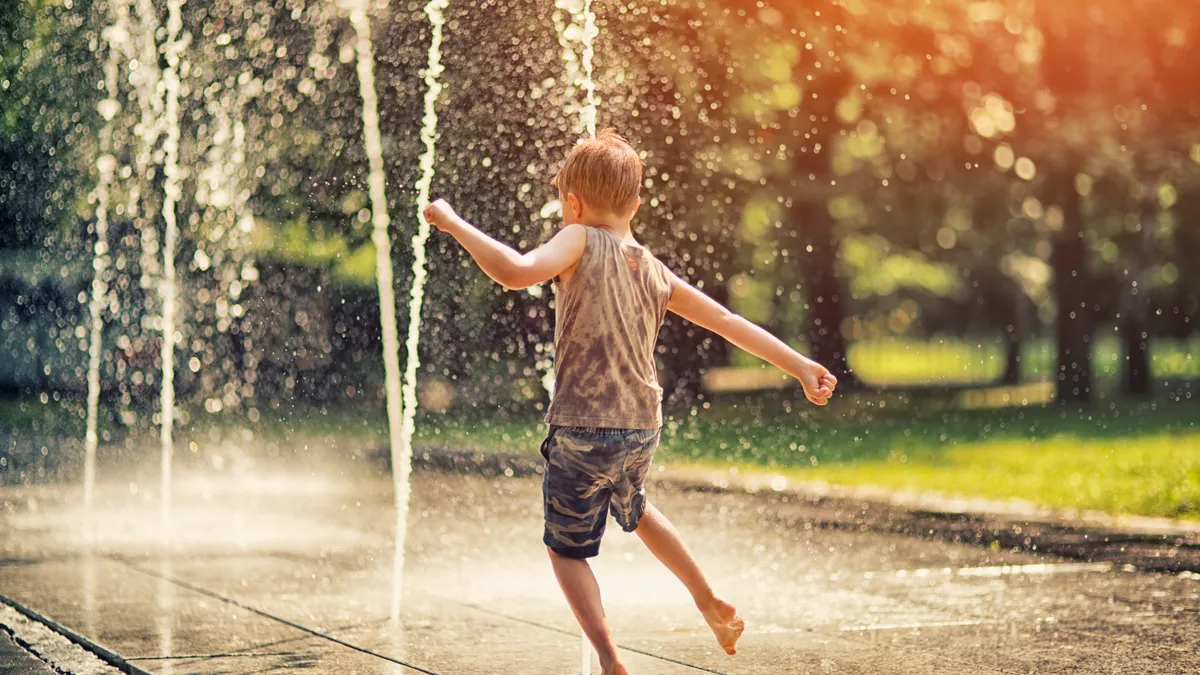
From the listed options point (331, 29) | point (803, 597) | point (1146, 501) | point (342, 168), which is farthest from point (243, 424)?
point (803, 597)

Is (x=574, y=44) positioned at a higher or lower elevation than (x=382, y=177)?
higher

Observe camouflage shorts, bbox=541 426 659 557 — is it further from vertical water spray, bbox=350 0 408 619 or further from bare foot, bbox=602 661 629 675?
vertical water spray, bbox=350 0 408 619

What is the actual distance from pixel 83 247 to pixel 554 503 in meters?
15.3

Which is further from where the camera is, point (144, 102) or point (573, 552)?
point (144, 102)

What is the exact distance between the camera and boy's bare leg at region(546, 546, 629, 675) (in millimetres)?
3934

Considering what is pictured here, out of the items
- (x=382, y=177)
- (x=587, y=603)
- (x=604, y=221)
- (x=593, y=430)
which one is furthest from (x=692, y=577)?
(x=382, y=177)

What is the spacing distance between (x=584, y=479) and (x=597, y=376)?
25 centimetres

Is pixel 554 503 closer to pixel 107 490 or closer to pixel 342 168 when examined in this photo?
pixel 107 490

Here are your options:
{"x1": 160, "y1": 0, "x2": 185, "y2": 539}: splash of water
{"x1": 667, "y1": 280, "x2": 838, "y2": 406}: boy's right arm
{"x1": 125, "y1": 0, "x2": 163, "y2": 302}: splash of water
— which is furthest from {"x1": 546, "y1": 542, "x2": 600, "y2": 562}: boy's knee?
{"x1": 125, "y1": 0, "x2": 163, "y2": 302}: splash of water

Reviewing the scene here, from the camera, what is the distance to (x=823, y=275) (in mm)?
26078

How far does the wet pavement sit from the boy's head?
4.61ft

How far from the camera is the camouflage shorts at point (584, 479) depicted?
3.96 metres

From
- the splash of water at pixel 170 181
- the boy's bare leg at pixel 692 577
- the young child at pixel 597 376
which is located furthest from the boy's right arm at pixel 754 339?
the splash of water at pixel 170 181

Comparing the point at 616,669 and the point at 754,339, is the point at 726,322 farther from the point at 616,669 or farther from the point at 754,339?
the point at 616,669
